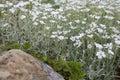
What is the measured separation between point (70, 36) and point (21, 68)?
2.06 m

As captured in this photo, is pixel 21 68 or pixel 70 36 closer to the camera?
pixel 21 68

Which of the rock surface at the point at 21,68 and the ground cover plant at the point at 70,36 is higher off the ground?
the rock surface at the point at 21,68

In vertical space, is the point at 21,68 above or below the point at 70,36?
above

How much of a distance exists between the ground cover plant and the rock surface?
0.88 metres

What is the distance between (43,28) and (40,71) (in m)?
1.97

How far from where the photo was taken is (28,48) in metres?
3.99

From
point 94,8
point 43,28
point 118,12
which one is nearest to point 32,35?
point 43,28

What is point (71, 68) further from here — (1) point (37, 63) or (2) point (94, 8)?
(2) point (94, 8)

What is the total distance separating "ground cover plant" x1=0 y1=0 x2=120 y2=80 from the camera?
157 inches

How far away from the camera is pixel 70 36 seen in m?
4.67

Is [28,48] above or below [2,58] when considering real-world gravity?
below

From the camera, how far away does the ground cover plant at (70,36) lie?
399 centimetres

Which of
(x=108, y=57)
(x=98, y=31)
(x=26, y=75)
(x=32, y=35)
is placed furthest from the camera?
(x=32, y=35)

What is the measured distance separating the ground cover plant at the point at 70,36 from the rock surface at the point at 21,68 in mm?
882
